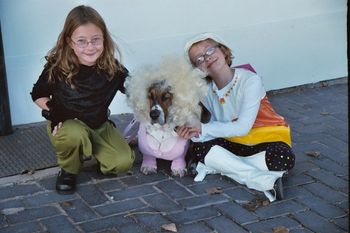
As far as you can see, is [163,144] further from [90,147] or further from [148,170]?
[90,147]

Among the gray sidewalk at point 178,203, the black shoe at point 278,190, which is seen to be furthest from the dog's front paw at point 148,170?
the black shoe at point 278,190

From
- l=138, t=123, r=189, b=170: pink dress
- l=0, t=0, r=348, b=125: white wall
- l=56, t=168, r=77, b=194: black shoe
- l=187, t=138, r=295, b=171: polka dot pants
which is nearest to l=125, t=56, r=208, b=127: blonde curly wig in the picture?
l=138, t=123, r=189, b=170: pink dress

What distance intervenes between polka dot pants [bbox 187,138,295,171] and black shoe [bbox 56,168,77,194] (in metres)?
0.79

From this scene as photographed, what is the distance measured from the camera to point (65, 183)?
4.19m

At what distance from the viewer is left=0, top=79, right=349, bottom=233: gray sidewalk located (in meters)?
3.76

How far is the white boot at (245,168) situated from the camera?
4.08m

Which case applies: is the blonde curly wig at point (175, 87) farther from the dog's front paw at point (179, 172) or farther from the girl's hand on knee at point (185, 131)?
the dog's front paw at point (179, 172)

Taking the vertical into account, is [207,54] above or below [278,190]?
above

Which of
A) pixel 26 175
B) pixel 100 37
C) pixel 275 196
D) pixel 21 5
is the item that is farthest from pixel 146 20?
pixel 275 196

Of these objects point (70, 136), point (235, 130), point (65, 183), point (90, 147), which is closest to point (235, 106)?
point (235, 130)

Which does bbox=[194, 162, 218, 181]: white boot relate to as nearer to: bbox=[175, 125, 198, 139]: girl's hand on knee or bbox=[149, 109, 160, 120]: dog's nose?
bbox=[175, 125, 198, 139]: girl's hand on knee

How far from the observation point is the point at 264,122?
14.3ft

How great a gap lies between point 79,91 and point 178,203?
3.09ft

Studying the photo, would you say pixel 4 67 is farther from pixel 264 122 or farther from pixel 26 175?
pixel 264 122
